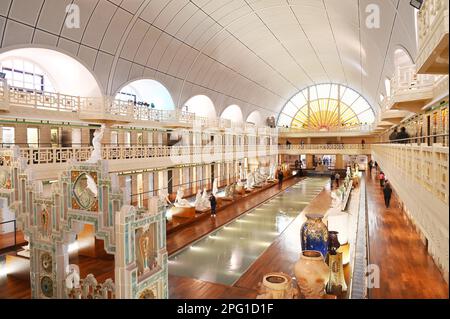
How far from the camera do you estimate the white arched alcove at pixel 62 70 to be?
1708cm

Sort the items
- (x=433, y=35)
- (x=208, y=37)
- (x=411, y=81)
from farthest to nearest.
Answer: (x=208, y=37) → (x=411, y=81) → (x=433, y=35)

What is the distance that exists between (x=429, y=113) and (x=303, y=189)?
16.6 meters

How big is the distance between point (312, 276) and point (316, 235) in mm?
2344

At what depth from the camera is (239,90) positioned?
37375mm

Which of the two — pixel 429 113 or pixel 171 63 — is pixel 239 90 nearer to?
pixel 171 63

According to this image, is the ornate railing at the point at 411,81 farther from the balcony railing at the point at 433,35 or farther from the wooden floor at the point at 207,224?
the wooden floor at the point at 207,224

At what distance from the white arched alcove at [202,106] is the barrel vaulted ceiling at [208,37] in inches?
41.5

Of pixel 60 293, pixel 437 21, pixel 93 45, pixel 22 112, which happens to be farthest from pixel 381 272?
pixel 93 45

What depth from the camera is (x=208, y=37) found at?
25.2m

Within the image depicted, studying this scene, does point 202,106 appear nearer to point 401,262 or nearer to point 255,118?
point 255,118

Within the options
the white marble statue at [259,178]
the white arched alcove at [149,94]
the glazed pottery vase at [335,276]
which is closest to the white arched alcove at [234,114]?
the white marble statue at [259,178]

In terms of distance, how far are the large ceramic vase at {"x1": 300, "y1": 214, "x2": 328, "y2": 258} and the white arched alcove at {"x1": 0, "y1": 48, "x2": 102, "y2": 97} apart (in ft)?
47.1

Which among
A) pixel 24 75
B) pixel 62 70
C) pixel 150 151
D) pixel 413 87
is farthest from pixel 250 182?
pixel 413 87

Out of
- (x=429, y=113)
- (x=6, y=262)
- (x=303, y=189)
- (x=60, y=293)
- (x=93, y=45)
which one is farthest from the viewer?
(x=303, y=189)
